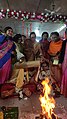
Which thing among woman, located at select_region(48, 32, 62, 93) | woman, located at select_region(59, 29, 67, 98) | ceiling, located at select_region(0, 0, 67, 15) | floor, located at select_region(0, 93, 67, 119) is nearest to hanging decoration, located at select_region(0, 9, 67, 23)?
ceiling, located at select_region(0, 0, 67, 15)

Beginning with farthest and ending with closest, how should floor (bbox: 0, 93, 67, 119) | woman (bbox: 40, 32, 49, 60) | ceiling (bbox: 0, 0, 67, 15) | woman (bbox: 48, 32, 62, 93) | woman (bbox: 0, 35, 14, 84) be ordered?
ceiling (bbox: 0, 0, 67, 15) < woman (bbox: 40, 32, 49, 60) < woman (bbox: 48, 32, 62, 93) < woman (bbox: 0, 35, 14, 84) < floor (bbox: 0, 93, 67, 119)

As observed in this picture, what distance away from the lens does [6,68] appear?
180 inches

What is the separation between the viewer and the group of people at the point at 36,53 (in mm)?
4586

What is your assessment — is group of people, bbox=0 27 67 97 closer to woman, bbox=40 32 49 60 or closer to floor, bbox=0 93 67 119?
woman, bbox=40 32 49 60

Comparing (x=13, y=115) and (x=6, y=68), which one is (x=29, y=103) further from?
(x=13, y=115)

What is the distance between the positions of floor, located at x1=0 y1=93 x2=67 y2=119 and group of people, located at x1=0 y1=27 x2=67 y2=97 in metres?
0.45

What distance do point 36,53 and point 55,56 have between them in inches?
18.5

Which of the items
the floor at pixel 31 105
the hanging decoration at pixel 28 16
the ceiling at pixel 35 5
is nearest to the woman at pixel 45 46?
the floor at pixel 31 105

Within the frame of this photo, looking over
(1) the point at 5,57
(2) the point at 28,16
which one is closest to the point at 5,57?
(1) the point at 5,57

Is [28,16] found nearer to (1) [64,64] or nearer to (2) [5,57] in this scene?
(2) [5,57]

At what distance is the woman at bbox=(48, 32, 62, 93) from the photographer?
191 inches

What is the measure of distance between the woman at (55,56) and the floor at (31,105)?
0.52m

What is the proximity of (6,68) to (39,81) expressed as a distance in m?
0.79

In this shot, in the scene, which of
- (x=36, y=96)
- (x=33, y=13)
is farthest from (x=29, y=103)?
(x=33, y=13)
